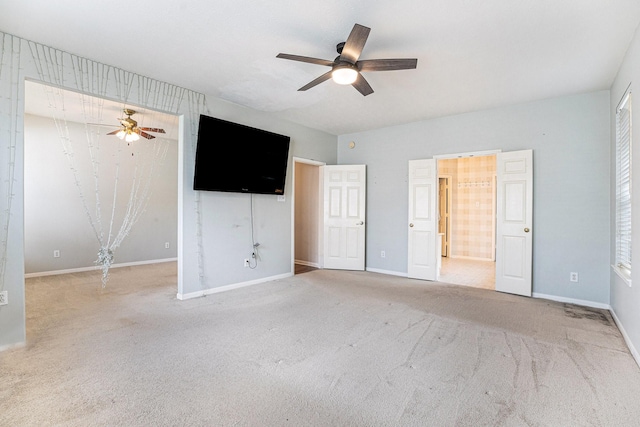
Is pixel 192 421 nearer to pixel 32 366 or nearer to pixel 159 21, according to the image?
pixel 32 366

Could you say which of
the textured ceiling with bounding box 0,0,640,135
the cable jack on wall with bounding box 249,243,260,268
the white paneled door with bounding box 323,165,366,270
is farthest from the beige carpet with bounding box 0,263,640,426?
the textured ceiling with bounding box 0,0,640,135

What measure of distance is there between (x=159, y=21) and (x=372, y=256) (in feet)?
15.5

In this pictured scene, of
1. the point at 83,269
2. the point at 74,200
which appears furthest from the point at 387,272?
the point at 74,200

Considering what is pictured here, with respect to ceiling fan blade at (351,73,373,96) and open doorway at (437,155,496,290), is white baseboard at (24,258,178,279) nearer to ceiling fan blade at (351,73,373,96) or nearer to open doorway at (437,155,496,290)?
ceiling fan blade at (351,73,373,96)

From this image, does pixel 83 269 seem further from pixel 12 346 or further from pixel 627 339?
pixel 627 339

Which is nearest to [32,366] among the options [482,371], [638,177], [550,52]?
[482,371]

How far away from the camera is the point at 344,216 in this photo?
19.6 feet

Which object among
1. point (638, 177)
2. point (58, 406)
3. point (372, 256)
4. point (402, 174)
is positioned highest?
point (402, 174)

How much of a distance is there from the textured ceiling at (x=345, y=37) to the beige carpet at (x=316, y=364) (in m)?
2.65

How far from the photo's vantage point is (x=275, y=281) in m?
4.98

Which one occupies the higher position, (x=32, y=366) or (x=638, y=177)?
(x=638, y=177)

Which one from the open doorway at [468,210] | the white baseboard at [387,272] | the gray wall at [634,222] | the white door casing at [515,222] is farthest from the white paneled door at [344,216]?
the gray wall at [634,222]

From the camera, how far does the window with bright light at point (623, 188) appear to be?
296 cm

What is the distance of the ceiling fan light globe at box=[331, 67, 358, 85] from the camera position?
268 cm
